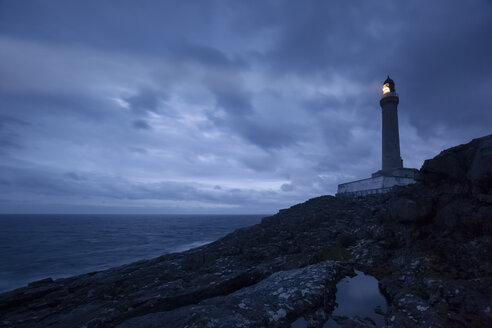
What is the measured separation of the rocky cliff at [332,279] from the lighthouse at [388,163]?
56.4ft

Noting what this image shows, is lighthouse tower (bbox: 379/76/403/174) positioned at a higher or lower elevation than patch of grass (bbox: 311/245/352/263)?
higher

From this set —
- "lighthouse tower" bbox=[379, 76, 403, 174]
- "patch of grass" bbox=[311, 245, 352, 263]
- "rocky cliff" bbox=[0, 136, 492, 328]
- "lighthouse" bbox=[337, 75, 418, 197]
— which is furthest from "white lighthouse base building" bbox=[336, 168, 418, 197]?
"patch of grass" bbox=[311, 245, 352, 263]

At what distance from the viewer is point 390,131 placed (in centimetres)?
3822

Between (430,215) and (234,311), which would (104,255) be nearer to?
(234,311)

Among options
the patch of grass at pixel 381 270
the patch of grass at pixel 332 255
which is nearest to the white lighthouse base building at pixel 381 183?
the patch of grass at pixel 332 255

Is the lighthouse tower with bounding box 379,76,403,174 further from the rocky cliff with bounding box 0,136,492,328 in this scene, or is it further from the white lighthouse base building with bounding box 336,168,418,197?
the rocky cliff with bounding box 0,136,492,328

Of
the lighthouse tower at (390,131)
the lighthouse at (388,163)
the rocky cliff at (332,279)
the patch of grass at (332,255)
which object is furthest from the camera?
the lighthouse tower at (390,131)

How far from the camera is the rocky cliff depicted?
273 inches

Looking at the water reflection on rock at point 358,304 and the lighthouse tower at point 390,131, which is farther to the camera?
the lighthouse tower at point 390,131

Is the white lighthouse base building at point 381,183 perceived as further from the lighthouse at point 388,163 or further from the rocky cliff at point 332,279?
the rocky cliff at point 332,279

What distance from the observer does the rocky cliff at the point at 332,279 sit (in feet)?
22.8

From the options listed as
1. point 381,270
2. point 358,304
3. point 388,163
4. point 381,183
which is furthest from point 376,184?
point 358,304

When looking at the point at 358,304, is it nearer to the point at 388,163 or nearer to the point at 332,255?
the point at 332,255

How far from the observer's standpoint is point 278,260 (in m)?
13.8
